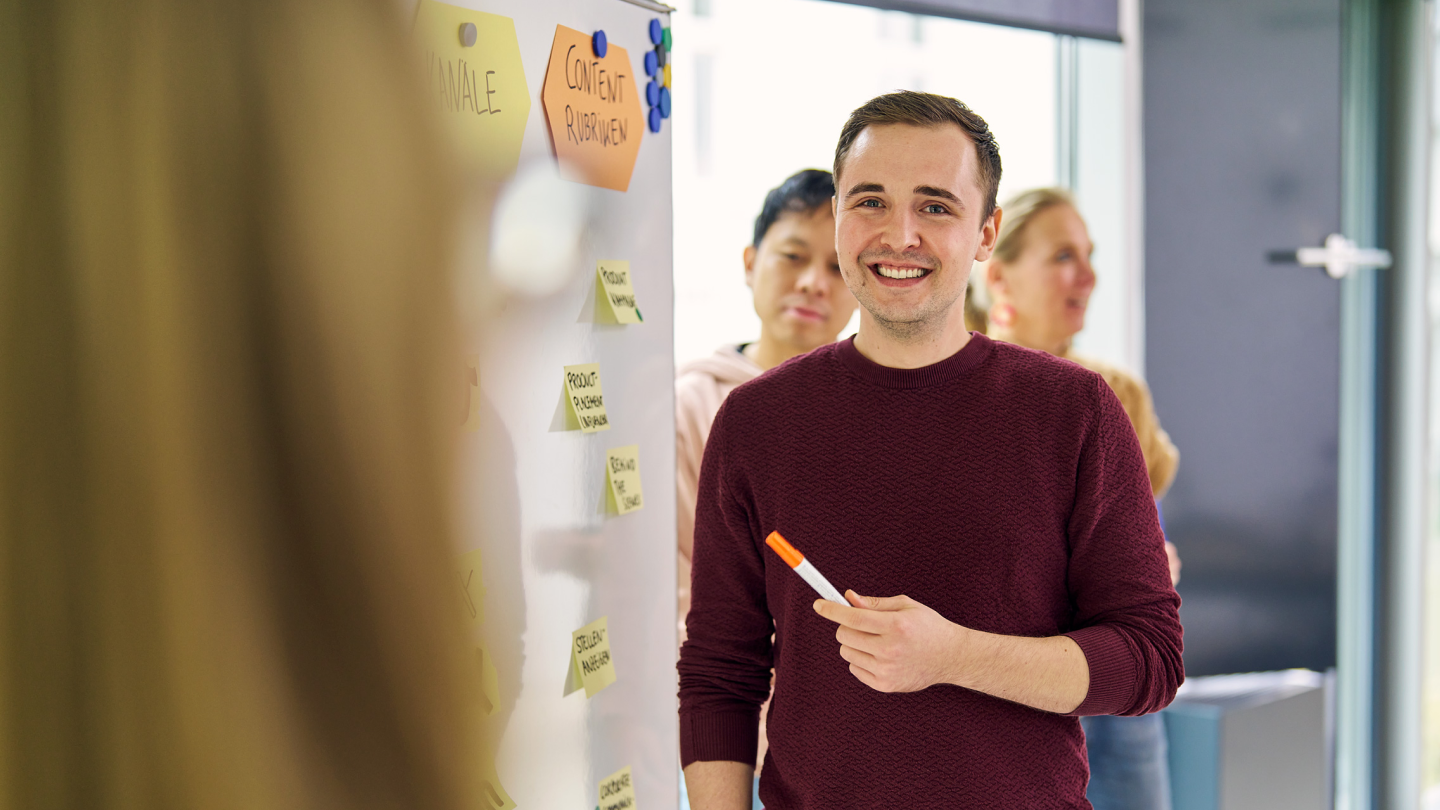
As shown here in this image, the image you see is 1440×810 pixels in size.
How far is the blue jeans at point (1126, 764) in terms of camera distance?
197cm

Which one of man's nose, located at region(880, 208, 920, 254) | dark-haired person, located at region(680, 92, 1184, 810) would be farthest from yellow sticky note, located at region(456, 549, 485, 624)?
man's nose, located at region(880, 208, 920, 254)

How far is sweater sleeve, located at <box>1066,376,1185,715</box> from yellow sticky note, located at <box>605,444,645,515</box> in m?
0.61

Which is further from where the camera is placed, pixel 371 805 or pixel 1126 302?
pixel 1126 302

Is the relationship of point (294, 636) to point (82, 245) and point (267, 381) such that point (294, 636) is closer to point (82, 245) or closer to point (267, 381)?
point (267, 381)

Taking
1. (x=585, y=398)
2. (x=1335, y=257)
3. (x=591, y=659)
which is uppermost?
(x=1335, y=257)

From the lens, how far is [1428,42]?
3088mm

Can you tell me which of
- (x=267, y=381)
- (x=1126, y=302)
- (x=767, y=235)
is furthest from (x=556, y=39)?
(x=1126, y=302)

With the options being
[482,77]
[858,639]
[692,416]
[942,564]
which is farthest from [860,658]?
[692,416]

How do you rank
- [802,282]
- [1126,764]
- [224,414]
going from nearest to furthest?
[224,414] < [802,282] < [1126,764]

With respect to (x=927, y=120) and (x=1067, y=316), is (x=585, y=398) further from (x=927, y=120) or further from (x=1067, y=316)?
(x=1067, y=316)

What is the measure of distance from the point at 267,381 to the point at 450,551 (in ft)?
0.39

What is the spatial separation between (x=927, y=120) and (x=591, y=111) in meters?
0.49

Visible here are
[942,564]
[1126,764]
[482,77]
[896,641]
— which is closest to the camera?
[896,641]

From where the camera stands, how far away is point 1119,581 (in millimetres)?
939
